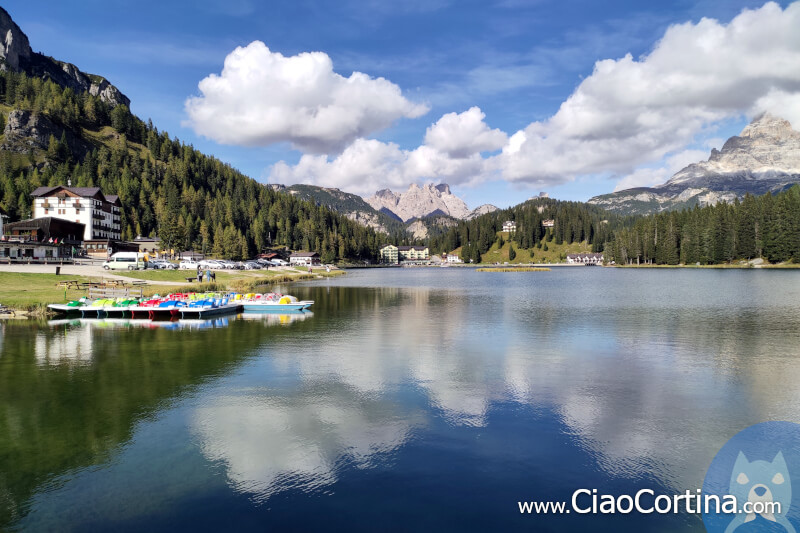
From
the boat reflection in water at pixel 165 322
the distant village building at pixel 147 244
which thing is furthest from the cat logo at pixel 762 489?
the distant village building at pixel 147 244

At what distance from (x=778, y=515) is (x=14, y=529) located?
942 inches

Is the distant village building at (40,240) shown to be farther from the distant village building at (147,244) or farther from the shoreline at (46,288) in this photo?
the distant village building at (147,244)

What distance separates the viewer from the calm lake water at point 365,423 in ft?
48.4

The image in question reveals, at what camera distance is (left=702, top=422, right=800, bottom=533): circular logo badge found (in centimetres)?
1448

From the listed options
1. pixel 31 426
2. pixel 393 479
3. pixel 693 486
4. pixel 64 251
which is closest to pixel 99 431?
pixel 31 426

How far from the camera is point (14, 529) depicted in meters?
13.4

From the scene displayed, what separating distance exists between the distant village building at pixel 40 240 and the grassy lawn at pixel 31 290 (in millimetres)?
27734

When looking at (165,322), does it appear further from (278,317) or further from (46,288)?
(46,288)

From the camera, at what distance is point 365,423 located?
72.9 ft

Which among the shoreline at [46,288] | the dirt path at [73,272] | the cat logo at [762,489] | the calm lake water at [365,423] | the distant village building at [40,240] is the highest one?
the distant village building at [40,240]

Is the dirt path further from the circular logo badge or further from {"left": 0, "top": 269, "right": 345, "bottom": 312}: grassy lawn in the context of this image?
the circular logo badge

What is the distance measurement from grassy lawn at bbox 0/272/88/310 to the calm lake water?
42.0ft

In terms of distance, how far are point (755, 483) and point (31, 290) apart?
8099 cm

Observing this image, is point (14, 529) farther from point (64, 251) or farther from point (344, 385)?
point (64, 251)
